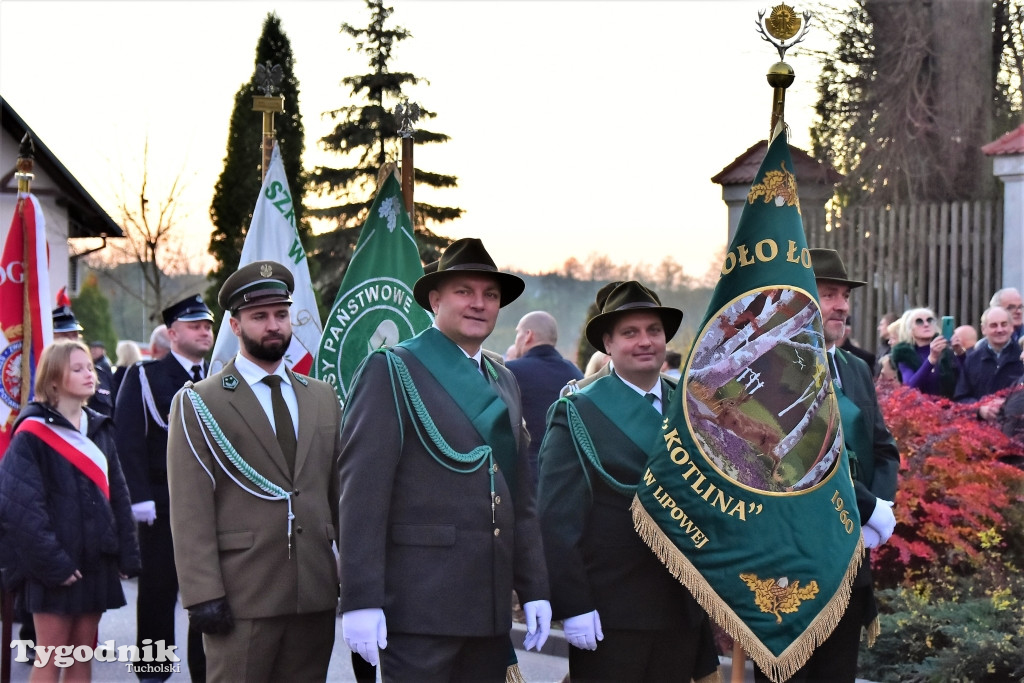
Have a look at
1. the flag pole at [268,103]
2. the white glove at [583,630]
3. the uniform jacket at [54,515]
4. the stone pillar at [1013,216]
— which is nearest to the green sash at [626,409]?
the white glove at [583,630]

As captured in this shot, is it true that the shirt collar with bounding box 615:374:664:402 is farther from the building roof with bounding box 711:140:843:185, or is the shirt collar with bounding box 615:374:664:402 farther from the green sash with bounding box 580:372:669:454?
the building roof with bounding box 711:140:843:185

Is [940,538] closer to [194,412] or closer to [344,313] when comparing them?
[344,313]

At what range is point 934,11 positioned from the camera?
15906 mm

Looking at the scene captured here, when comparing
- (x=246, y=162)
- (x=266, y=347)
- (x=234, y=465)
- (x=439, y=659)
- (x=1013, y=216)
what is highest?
(x=246, y=162)

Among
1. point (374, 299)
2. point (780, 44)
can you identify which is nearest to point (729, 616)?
point (780, 44)

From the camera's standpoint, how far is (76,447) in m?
6.04

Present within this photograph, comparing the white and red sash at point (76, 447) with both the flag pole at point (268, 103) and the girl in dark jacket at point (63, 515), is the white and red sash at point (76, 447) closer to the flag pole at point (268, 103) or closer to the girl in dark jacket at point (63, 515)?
the girl in dark jacket at point (63, 515)

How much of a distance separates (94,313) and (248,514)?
42.1m

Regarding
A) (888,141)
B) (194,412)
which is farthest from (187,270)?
(194,412)

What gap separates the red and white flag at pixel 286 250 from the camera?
8.33m

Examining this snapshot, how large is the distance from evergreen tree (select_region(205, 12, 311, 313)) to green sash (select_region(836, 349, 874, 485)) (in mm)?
20964

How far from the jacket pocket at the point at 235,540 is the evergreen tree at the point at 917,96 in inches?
488

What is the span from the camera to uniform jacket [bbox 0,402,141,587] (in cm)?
576

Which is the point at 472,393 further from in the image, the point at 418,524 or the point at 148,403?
the point at 148,403
